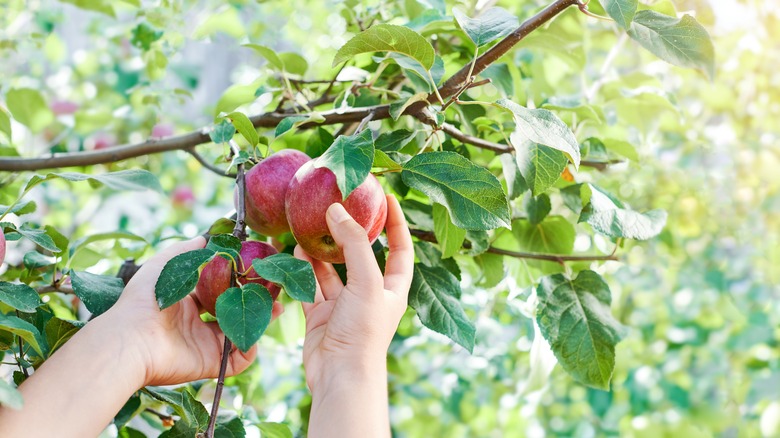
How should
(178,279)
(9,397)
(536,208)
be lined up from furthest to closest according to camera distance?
(536,208) < (178,279) < (9,397)

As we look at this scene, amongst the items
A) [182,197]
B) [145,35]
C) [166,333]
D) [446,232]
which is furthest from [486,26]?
[182,197]

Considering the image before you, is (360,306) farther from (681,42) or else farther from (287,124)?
(681,42)

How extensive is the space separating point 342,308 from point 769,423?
0.68 metres

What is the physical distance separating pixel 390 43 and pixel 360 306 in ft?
0.77

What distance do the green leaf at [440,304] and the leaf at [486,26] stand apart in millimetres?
242

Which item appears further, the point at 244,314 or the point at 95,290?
the point at 95,290

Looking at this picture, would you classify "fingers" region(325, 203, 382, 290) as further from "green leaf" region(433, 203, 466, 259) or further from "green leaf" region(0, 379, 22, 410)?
"green leaf" region(0, 379, 22, 410)

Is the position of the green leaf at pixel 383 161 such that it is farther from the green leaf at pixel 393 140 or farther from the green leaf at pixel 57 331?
the green leaf at pixel 57 331

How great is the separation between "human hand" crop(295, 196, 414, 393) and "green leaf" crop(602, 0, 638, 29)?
0.25 meters

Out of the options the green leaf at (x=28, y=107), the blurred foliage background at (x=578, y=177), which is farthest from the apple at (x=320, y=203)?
the green leaf at (x=28, y=107)

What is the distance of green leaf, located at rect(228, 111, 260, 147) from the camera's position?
66 centimetres

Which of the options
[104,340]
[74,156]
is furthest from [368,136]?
[74,156]

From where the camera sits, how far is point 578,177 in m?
0.88

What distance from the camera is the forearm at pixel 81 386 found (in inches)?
22.1
